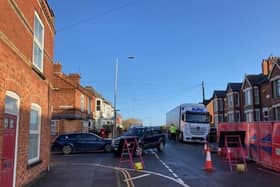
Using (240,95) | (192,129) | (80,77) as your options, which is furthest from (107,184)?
(240,95)

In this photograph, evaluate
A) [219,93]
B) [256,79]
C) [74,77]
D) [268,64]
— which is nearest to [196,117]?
[74,77]

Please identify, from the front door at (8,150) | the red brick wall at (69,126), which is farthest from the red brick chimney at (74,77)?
the front door at (8,150)

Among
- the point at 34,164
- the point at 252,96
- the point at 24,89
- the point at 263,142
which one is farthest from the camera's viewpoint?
the point at 252,96

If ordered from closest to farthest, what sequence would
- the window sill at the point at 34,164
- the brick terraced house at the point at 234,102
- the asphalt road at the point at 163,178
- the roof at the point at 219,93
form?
the window sill at the point at 34,164 → the asphalt road at the point at 163,178 → the brick terraced house at the point at 234,102 → the roof at the point at 219,93

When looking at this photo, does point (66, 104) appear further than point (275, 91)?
No

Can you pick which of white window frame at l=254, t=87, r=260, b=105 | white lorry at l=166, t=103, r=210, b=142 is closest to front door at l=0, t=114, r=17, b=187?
white lorry at l=166, t=103, r=210, b=142

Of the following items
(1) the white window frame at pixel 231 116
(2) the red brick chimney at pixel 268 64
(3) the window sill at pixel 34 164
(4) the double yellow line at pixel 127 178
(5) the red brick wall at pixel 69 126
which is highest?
(2) the red brick chimney at pixel 268 64

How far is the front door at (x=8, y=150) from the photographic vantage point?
7.14m

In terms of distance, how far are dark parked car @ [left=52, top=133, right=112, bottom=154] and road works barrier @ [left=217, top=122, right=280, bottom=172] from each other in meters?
10.2

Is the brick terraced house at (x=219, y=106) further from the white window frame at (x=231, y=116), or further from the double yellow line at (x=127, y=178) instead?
the double yellow line at (x=127, y=178)

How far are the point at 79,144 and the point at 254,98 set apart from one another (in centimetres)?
2651

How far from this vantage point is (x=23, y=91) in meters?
8.60

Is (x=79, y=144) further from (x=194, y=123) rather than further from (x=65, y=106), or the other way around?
(x=194, y=123)

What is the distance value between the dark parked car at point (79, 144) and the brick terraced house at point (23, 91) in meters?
10.3
